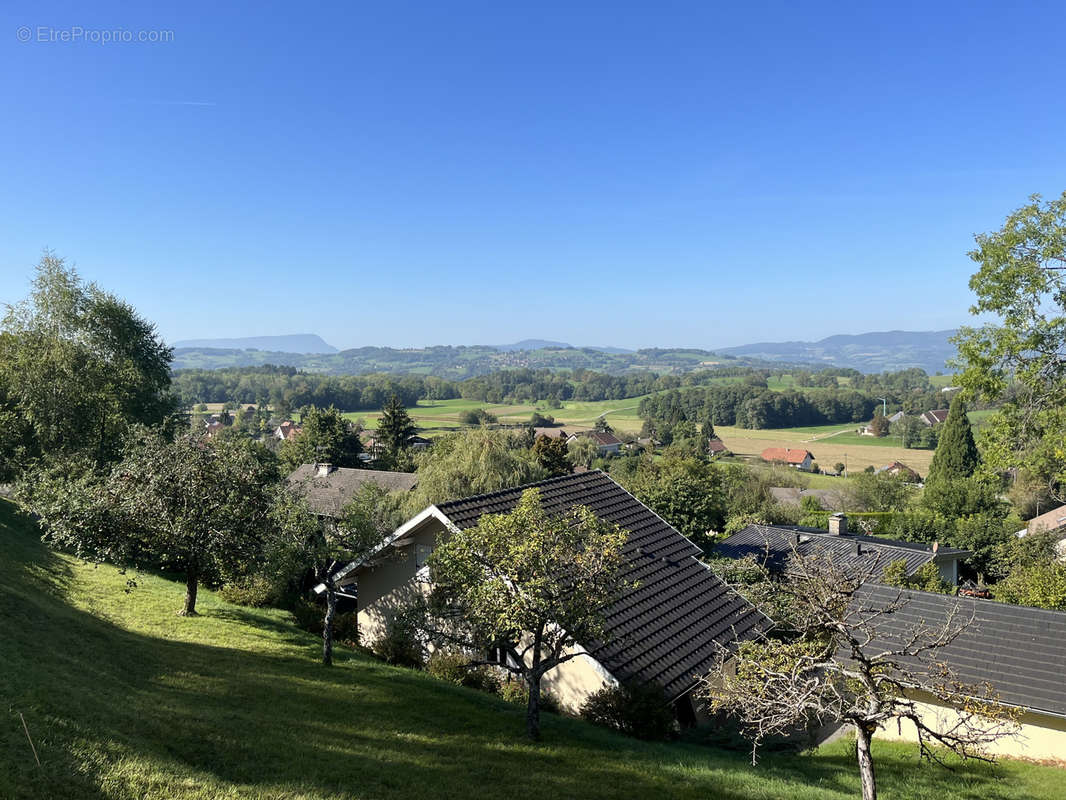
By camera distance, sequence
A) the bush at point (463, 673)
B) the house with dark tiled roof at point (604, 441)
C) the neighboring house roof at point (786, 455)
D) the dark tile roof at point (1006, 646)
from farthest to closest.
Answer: the house with dark tiled roof at point (604, 441) → the neighboring house roof at point (786, 455) → the bush at point (463, 673) → the dark tile roof at point (1006, 646)

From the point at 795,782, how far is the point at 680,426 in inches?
4067

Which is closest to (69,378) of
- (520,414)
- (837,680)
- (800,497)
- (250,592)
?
(250,592)

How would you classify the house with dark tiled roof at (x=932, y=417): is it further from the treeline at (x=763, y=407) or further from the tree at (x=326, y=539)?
the tree at (x=326, y=539)

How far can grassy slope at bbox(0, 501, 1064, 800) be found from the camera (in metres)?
6.91

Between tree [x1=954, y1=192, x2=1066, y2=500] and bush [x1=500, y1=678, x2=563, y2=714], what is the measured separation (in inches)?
548

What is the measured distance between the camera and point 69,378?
27.5m

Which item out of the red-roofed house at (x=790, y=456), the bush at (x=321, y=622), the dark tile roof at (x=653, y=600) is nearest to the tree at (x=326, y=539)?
the dark tile roof at (x=653, y=600)

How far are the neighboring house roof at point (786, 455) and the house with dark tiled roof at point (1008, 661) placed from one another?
88.4 metres

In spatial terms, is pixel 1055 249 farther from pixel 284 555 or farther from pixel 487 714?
pixel 284 555

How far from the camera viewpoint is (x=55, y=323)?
32219 millimetres

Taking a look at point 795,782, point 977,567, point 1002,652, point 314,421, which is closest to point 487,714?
point 795,782

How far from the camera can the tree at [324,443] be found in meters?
56.3

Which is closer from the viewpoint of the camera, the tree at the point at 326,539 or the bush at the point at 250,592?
the tree at the point at 326,539

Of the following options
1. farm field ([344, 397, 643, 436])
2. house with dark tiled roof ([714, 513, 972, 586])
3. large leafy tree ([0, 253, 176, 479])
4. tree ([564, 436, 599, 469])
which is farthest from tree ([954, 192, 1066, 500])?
farm field ([344, 397, 643, 436])
